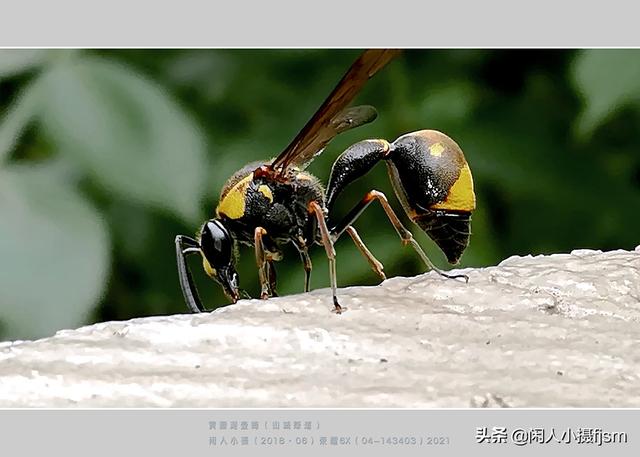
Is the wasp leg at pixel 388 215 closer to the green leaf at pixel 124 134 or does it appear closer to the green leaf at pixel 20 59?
the green leaf at pixel 124 134

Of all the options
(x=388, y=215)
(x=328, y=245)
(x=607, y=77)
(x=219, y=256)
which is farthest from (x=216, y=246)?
(x=607, y=77)

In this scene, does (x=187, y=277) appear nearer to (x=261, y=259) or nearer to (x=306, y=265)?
(x=261, y=259)

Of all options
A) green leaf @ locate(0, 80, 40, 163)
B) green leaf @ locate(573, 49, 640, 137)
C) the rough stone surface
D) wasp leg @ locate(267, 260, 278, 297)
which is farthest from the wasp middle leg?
green leaf @ locate(573, 49, 640, 137)

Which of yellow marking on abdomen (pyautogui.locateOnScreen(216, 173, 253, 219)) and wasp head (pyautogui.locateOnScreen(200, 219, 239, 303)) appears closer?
wasp head (pyautogui.locateOnScreen(200, 219, 239, 303))

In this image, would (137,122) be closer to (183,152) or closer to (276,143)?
(183,152)

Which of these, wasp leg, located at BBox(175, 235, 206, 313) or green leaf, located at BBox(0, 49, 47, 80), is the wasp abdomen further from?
green leaf, located at BBox(0, 49, 47, 80)

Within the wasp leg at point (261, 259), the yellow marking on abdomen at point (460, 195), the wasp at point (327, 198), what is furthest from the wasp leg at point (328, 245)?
the yellow marking on abdomen at point (460, 195)
